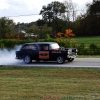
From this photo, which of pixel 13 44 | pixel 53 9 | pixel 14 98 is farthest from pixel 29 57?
pixel 53 9

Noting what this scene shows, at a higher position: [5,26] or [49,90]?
[5,26]

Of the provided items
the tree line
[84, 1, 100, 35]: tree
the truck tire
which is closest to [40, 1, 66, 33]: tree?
the tree line

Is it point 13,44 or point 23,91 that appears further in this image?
point 13,44

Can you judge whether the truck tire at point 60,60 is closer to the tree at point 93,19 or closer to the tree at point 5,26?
the tree at point 5,26

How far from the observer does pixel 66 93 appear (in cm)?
1016

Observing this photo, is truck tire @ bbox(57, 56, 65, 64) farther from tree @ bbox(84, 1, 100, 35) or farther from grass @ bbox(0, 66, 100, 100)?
tree @ bbox(84, 1, 100, 35)

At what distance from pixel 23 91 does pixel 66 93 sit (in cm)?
155

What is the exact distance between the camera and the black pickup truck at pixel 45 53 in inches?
866

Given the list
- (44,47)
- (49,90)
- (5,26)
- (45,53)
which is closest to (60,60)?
(45,53)

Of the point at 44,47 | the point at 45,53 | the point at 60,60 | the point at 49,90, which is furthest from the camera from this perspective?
the point at 44,47

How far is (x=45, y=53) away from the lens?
22219 millimetres

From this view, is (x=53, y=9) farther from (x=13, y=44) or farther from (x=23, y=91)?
(x=23, y=91)

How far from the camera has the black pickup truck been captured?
72.2ft

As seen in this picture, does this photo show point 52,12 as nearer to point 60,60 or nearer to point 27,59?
point 27,59
